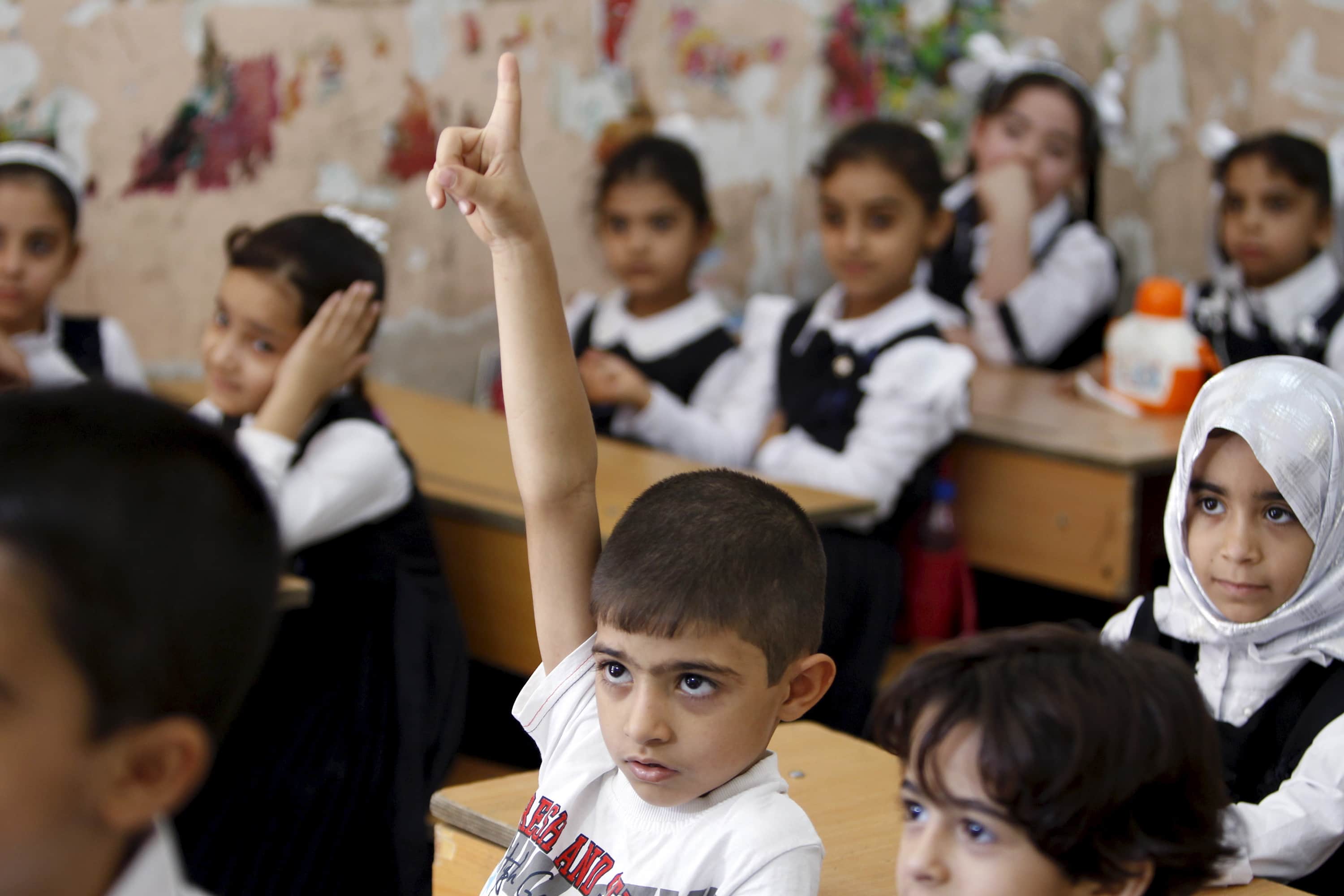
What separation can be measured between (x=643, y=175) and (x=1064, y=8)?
6.42 ft

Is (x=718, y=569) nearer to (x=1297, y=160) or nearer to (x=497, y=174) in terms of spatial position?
(x=497, y=174)

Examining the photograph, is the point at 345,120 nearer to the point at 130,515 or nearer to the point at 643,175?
the point at 643,175

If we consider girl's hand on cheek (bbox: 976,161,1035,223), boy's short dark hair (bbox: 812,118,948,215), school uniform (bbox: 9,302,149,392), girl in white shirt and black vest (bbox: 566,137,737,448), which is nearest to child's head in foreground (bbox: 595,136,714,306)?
girl in white shirt and black vest (bbox: 566,137,737,448)

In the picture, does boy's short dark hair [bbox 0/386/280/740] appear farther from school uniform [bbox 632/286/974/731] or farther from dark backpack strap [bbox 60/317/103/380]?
dark backpack strap [bbox 60/317/103/380]

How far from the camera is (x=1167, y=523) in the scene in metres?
1.61

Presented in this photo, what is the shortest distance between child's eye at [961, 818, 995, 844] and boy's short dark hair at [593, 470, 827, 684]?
0.26 meters

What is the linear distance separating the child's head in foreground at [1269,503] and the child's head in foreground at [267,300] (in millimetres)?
1405

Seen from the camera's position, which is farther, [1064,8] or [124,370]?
[1064,8]

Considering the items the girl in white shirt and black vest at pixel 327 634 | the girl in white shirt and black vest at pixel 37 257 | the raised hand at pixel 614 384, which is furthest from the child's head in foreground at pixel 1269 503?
the girl in white shirt and black vest at pixel 37 257

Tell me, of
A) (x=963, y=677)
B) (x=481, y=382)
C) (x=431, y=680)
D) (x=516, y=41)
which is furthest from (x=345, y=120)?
(x=963, y=677)

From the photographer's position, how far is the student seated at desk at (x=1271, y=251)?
3.61 metres

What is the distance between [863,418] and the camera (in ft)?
9.81

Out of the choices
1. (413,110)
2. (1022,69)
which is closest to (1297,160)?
(1022,69)

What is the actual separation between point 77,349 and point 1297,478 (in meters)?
2.37
